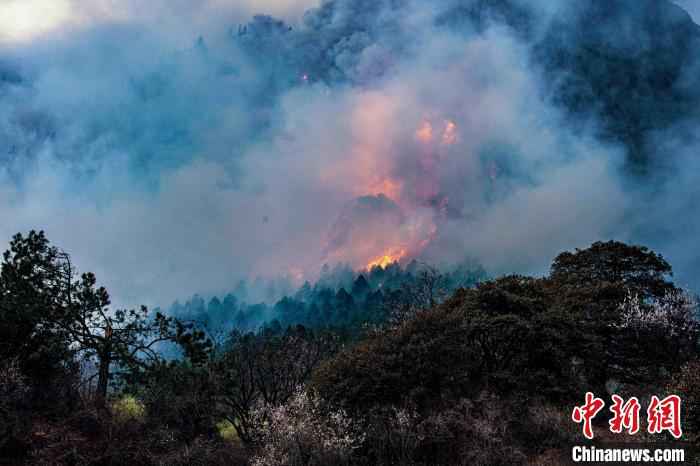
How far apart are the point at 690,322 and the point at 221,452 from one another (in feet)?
91.5

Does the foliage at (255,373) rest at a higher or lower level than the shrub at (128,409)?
higher

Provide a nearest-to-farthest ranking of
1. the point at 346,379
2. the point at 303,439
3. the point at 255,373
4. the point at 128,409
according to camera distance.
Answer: the point at 303,439 → the point at 346,379 → the point at 128,409 → the point at 255,373

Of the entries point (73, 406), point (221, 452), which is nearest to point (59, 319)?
point (73, 406)

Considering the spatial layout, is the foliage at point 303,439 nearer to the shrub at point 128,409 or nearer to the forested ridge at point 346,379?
the forested ridge at point 346,379

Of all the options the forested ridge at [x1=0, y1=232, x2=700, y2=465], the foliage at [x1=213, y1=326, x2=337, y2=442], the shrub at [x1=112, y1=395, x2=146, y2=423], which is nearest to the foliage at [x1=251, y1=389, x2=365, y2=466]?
the forested ridge at [x1=0, y1=232, x2=700, y2=465]

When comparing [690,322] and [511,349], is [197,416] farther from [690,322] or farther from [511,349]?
[690,322]

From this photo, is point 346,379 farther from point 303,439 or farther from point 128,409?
point 128,409

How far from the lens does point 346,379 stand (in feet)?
64.7

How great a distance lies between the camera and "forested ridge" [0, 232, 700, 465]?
17688mm

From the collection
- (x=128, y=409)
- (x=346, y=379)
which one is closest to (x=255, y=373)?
(x=128, y=409)

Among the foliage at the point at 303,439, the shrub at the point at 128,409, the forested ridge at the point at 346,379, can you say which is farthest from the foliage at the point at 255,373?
the foliage at the point at 303,439

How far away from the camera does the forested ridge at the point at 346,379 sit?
58.0 feet

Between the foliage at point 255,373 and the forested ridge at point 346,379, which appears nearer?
the forested ridge at point 346,379

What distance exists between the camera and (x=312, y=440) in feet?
53.1
